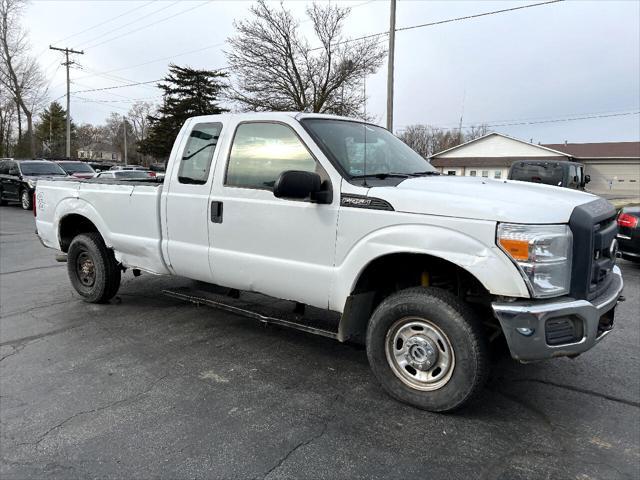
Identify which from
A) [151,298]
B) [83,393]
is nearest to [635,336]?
[83,393]

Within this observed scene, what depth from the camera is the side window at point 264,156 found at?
375cm

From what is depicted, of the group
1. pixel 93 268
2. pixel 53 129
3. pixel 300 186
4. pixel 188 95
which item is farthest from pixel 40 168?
pixel 53 129

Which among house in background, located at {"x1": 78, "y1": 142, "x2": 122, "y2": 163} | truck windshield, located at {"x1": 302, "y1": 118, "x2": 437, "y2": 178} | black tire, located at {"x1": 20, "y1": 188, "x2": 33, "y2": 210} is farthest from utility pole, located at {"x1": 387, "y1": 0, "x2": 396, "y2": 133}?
house in background, located at {"x1": 78, "y1": 142, "x2": 122, "y2": 163}

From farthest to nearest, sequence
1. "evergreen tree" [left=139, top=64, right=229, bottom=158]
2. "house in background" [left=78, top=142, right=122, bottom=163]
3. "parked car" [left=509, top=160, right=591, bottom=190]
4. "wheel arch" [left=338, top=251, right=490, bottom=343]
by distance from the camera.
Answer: "house in background" [left=78, top=142, right=122, bottom=163]
"evergreen tree" [left=139, top=64, right=229, bottom=158]
"parked car" [left=509, top=160, right=591, bottom=190]
"wheel arch" [left=338, top=251, right=490, bottom=343]

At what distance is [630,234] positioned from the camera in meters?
7.71

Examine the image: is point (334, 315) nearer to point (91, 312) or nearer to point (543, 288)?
point (543, 288)

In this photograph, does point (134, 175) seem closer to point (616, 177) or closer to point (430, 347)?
point (430, 347)

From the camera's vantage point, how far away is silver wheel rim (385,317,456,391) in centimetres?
317

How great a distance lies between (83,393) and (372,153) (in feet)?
9.54

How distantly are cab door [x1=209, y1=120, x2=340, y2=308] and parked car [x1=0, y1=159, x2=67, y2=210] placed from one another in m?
17.0

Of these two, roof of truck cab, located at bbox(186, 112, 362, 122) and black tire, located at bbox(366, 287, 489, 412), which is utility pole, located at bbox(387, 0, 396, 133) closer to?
roof of truck cab, located at bbox(186, 112, 362, 122)

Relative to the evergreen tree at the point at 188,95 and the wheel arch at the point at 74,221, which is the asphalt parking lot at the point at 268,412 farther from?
the evergreen tree at the point at 188,95

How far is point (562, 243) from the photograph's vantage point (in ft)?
9.21

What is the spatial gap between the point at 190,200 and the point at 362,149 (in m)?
1.64
